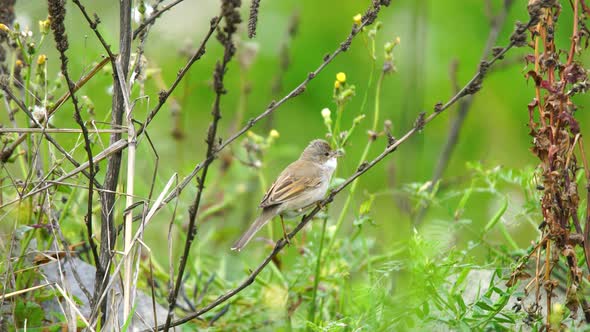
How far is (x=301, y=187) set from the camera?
4.31m

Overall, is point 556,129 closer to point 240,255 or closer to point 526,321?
point 526,321

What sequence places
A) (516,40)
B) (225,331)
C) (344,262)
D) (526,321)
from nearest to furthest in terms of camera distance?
1. (516,40)
2. (526,321)
3. (225,331)
4. (344,262)

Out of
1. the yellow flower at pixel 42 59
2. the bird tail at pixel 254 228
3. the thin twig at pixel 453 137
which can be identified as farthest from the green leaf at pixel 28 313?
the thin twig at pixel 453 137

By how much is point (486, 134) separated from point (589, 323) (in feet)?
12.1

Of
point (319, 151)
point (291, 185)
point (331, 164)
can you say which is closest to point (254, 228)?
point (291, 185)

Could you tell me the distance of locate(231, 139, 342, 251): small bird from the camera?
4.17m

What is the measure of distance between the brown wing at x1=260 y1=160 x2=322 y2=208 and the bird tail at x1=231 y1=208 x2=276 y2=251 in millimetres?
52

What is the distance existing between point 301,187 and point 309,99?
9.91 feet

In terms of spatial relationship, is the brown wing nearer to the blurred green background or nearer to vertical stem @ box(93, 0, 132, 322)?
the blurred green background

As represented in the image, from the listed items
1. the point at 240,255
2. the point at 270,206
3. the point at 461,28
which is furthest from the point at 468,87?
the point at 461,28

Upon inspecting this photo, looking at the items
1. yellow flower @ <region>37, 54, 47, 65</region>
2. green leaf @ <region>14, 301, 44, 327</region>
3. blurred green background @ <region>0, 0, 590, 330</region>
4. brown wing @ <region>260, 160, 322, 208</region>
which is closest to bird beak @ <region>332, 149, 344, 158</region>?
brown wing @ <region>260, 160, 322, 208</region>

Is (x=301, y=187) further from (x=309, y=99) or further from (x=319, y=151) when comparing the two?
(x=309, y=99)

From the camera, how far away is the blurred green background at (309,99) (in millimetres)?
5570

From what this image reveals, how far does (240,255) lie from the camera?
5156 mm
